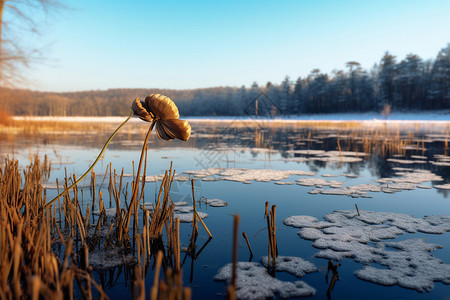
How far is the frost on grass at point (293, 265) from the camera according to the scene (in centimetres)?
243

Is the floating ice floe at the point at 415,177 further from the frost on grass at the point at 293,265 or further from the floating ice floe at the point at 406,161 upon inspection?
the frost on grass at the point at 293,265

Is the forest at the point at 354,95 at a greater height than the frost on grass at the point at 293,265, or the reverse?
the forest at the point at 354,95

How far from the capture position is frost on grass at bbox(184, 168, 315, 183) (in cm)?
623

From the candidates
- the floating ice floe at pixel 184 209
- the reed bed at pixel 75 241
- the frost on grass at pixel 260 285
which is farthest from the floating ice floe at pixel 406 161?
the reed bed at pixel 75 241

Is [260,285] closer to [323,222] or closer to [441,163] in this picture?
[323,222]

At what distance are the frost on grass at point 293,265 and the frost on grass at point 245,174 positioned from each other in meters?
3.32

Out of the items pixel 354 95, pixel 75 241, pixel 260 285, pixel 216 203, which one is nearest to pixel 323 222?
pixel 216 203

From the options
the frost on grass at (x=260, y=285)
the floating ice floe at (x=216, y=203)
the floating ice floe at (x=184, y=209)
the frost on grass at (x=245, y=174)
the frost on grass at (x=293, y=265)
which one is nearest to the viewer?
the frost on grass at (x=260, y=285)

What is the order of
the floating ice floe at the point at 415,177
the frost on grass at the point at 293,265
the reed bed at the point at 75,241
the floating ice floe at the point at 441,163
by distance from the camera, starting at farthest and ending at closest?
the floating ice floe at the point at 441,163, the floating ice floe at the point at 415,177, the frost on grass at the point at 293,265, the reed bed at the point at 75,241

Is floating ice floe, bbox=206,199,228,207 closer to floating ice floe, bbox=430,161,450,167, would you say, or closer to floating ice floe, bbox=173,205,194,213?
floating ice floe, bbox=173,205,194,213

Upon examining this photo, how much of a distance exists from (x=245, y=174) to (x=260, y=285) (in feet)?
14.7

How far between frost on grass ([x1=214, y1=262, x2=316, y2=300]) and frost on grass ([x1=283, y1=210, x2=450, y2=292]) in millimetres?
561

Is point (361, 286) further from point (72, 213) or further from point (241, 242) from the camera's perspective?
point (72, 213)

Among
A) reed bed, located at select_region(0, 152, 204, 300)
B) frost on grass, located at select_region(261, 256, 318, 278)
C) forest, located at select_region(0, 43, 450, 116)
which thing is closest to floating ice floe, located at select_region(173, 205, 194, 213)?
reed bed, located at select_region(0, 152, 204, 300)
